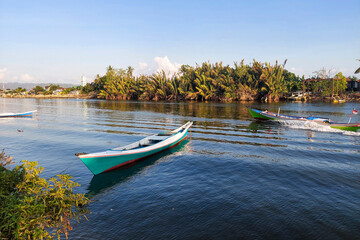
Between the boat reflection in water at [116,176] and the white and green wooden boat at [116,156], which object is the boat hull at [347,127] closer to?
the white and green wooden boat at [116,156]

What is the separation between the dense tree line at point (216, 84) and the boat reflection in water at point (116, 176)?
247 feet

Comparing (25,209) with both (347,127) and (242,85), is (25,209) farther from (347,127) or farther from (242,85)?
(242,85)

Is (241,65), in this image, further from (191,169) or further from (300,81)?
(191,169)

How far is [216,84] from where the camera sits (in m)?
90.2

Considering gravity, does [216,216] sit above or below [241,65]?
below

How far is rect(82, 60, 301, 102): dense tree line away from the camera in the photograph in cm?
8538

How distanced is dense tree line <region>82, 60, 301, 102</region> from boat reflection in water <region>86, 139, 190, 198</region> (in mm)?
75187

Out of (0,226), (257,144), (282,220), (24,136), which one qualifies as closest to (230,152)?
(257,144)

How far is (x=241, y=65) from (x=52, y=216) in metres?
93.6

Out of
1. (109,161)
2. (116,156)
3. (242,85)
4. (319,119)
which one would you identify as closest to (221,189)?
(116,156)

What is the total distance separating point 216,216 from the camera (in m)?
8.69

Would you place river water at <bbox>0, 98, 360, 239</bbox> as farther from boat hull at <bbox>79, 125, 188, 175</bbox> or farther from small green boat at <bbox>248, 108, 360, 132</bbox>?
small green boat at <bbox>248, 108, 360, 132</bbox>

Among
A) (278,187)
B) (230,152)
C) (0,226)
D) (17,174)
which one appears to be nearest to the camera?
(0,226)

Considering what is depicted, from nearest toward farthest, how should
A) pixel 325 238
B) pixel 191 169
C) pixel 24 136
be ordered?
1. pixel 325 238
2. pixel 191 169
3. pixel 24 136
